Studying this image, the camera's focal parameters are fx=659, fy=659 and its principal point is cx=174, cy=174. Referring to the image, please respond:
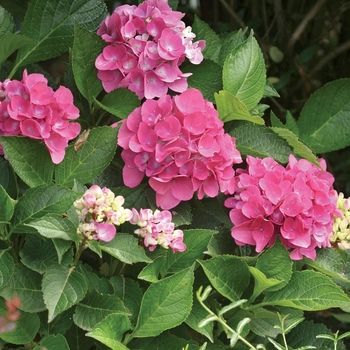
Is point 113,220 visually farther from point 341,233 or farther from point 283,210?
point 341,233

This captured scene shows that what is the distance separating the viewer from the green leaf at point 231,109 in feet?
3.72

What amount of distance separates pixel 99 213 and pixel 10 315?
0.22 metres

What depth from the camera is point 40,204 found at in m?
1.01

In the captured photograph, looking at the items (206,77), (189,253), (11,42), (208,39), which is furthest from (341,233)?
(11,42)

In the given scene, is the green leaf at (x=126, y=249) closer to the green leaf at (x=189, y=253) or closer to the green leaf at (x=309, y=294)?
the green leaf at (x=189, y=253)

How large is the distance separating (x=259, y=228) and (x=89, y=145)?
31 cm

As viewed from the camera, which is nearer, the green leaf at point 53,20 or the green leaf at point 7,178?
the green leaf at point 7,178

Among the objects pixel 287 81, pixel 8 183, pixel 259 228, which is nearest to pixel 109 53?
pixel 8 183

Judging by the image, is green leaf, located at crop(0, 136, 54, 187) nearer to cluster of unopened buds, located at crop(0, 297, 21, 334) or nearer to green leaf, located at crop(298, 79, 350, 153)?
cluster of unopened buds, located at crop(0, 297, 21, 334)

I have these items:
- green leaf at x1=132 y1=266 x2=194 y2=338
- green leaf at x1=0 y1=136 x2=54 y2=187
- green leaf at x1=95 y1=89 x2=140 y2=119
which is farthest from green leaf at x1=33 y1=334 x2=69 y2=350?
green leaf at x1=95 y1=89 x2=140 y2=119

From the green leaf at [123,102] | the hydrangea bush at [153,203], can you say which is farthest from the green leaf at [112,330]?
the green leaf at [123,102]

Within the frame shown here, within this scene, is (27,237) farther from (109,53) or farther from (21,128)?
(109,53)

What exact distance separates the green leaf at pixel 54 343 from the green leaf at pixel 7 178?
10.1 inches

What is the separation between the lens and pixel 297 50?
2150mm
